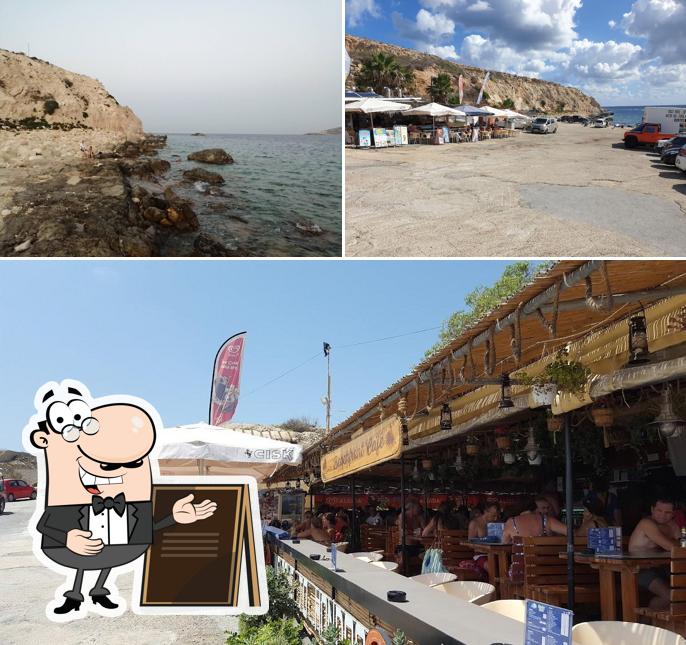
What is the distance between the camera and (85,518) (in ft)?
14.6

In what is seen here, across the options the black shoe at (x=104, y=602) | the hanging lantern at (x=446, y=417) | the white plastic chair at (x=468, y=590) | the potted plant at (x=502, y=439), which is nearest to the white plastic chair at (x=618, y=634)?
the white plastic chair at (x=468, y=590)

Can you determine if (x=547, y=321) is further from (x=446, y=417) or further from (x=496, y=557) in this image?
(x=496, y=557)

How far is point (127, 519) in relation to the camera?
454cm

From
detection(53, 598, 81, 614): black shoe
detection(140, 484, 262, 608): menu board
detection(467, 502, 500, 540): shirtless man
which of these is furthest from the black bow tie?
detection(467, 502, 500, 540): shirtless man

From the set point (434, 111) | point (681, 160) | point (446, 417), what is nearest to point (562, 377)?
point (446, 417)

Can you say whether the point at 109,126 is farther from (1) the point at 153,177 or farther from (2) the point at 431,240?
(2) the point at 431,240

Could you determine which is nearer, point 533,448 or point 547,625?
point 547,625

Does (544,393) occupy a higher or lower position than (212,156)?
lower

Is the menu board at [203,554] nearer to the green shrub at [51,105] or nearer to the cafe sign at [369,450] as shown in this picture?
the cafe sign at [369,450]

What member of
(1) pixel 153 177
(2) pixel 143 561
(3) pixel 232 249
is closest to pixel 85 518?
(2) pixel 143 561

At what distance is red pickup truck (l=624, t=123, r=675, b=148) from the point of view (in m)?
25.9

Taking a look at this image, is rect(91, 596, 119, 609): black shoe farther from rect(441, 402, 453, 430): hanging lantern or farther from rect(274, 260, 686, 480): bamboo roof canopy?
rect(441, 402, 453, 430): hanging lantern

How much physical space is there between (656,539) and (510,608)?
1.85 metres

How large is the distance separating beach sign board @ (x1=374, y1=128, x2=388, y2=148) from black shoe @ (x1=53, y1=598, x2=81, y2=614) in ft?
78.9
